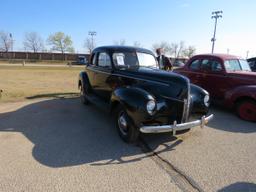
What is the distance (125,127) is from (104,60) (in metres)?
2.41

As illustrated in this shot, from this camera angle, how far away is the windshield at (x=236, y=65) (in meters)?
6.98

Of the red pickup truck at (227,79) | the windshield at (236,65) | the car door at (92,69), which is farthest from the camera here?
the windshield at (236,65)

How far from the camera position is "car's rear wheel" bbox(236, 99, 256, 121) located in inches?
221

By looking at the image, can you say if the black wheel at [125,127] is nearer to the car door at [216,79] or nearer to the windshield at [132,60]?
the windshield at [132,60]

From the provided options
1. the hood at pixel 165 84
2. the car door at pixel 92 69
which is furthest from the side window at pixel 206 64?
the car door at pixel 92 69

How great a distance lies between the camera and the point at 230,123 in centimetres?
545

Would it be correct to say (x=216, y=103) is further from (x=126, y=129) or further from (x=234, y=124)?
(x=126, y=129)

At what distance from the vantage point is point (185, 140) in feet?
14.1

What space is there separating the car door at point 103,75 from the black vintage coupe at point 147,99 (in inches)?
1.0

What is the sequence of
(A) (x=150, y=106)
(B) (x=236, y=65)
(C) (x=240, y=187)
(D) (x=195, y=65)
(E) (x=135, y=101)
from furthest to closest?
1. (D) (x=195, y=65)
2. (B) (x=236, y=65)
3. (E) (x=135, y=101)
4. (A) (x=150, y=106)
5. (C) (x=240, y=187)

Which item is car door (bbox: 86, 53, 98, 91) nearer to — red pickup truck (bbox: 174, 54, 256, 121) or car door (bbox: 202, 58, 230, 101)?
red pickup truck (bbox: 174, 54, 256, 121)

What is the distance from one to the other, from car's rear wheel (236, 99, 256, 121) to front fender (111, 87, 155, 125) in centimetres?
349

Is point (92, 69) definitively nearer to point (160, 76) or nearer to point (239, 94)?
point (160, 76)

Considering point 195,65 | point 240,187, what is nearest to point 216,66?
point 195,65
